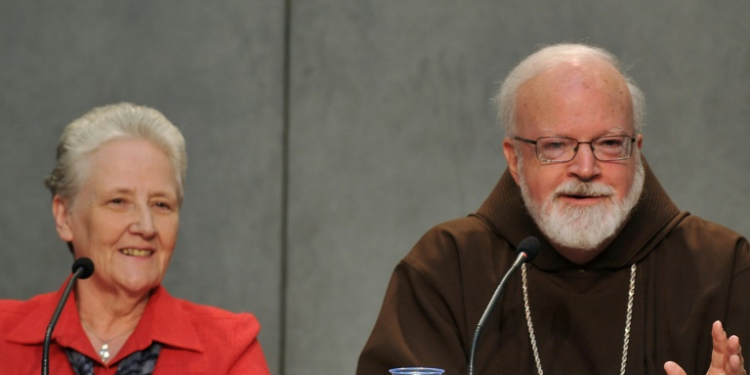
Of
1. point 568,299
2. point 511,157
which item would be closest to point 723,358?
point 568,299

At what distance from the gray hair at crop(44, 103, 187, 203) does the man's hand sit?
1.42 meters

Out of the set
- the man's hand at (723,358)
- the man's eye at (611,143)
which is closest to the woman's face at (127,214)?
the man's eye at (611,143)

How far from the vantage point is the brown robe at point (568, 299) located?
303 cm

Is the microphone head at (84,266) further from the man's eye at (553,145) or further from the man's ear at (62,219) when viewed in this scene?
the man's eye at (553,145)

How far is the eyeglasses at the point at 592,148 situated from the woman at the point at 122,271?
956mm

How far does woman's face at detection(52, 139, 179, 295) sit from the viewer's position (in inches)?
120

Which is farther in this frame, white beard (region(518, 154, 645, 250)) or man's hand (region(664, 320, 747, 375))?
white beard (region(518, 154, 645, 250))

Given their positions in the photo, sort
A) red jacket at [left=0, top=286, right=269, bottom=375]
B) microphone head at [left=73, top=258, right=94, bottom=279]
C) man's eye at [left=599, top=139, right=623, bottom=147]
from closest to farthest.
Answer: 1. microphone head at [left=73, top=258, right=94, bottom=279]
2. red jacket at [left=0, top=286, right=269, bottom=375]
3. man's eye at [left=599, top=139, right=623, bottom=147]

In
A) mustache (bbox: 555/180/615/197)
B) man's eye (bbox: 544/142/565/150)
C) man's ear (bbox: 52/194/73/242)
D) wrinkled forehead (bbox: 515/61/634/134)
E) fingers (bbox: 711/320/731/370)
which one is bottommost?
fingers (bbox: 711/320/731/370)

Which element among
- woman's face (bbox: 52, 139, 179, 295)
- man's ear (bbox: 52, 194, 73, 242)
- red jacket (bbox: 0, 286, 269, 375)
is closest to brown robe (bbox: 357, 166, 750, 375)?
red jacket (bbox: 0, 286, 269, 375)

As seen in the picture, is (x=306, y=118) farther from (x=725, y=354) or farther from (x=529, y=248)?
(x=725, y=354)

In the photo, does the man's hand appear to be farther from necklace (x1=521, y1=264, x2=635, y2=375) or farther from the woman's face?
the woman's face

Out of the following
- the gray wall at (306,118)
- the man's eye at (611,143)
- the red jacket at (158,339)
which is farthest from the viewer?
the gray wall at (306,118)

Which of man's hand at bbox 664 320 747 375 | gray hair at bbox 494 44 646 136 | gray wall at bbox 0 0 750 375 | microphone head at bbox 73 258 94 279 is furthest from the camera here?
gray wall at bbox 0 0 750 375
